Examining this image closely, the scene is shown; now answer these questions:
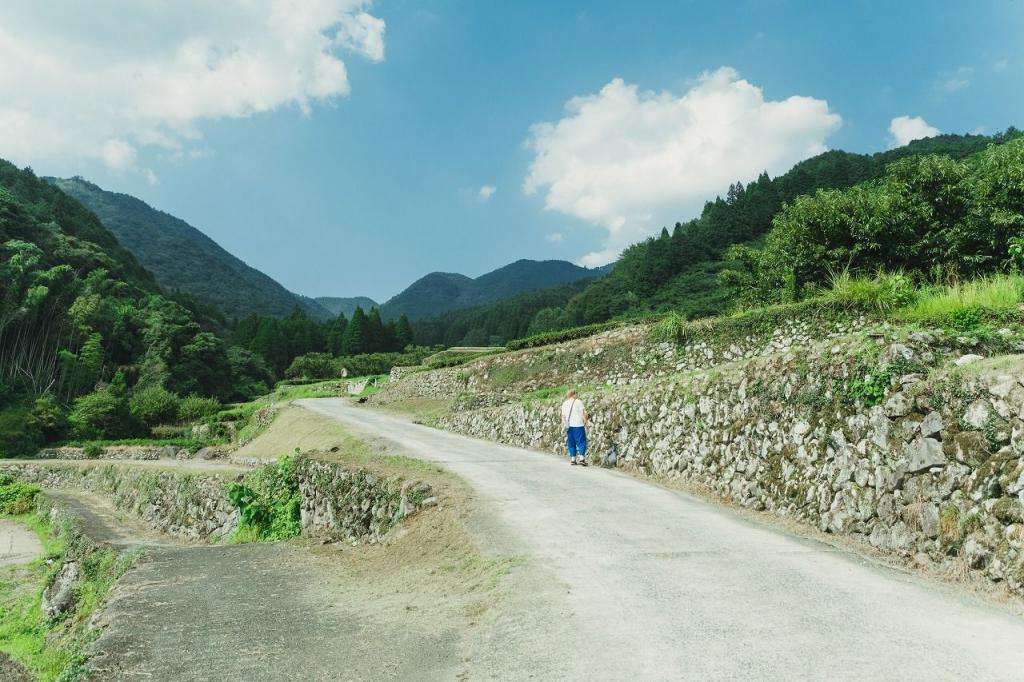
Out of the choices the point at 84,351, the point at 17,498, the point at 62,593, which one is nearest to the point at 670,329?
the point at 62,593

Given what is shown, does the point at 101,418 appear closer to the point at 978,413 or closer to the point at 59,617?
the point at 59,617

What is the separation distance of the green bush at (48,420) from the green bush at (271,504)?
42.8 m

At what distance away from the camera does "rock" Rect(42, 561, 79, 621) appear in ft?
38.9

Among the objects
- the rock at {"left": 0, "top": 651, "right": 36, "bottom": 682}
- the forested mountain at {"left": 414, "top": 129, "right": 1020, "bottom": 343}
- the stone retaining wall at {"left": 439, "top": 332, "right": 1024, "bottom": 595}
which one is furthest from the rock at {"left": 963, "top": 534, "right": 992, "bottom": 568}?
the forested mountain at {"left": 414, "top": 129, "right": 1020, "bottom": 343}

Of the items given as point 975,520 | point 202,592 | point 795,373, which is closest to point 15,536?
point 202,592

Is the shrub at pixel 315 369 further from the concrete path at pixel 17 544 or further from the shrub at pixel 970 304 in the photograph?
the shrub at pixel 970 304

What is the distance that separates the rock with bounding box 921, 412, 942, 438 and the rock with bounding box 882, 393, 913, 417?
0.25 meters

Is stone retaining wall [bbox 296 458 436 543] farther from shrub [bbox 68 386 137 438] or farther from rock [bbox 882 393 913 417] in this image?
shrub [bbox 68 386 137 438]

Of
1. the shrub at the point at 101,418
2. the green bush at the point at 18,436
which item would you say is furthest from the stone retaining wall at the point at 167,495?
the shrub at the point at 101,418

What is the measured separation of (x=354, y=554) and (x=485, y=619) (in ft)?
14.5

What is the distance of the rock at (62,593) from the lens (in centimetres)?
1187

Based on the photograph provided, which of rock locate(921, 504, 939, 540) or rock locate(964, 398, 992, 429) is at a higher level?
rock locate(964, 398, 992, 429)

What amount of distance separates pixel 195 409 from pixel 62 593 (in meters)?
44.0

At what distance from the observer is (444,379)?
34.9 metres
